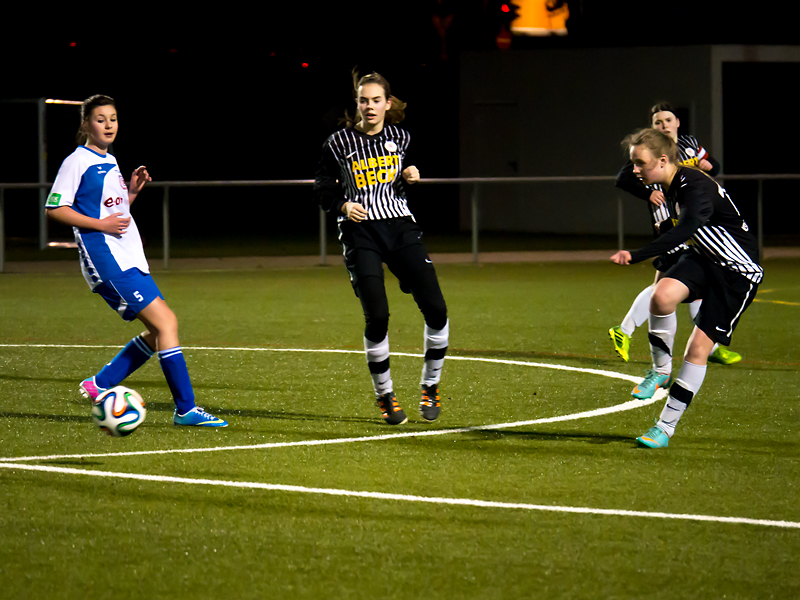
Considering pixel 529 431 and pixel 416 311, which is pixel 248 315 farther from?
pixel 529 431

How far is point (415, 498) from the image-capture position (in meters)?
6.10

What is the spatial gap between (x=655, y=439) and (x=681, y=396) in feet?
0.88

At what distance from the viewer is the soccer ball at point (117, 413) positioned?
24.0 feet

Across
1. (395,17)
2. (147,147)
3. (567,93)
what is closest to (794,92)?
(567,93)

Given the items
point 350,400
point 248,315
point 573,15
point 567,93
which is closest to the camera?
point 350,400

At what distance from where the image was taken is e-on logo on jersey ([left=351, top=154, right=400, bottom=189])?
25.9 ft

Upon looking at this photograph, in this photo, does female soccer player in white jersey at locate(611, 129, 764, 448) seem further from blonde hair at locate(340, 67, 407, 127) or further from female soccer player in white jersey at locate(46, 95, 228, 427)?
female soccer player in white jersey at locate(46, 95, 228, 427)

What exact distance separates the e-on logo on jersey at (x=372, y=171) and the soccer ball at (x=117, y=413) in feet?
5.91

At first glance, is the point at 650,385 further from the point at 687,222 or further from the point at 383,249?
the point at 383,249

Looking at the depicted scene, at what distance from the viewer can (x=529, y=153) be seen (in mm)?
30297

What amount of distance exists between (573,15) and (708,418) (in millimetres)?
27042

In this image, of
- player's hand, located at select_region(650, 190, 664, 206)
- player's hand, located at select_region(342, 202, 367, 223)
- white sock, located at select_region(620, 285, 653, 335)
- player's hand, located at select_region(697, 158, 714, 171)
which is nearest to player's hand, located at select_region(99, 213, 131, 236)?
player's hand, located at select_region(342, 202, 367, 223)

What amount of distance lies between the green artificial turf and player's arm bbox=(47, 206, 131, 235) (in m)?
1.17

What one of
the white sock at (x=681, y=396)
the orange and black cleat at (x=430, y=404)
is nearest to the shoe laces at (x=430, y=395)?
the orange and black cleat at (x=430, y=404)
